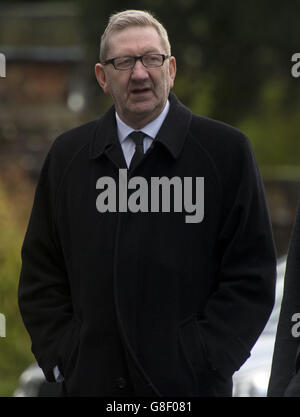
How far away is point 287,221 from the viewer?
57.9 ft

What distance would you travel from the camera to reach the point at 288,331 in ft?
12.4

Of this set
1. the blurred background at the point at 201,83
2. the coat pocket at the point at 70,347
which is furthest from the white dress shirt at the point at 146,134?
the blurred background at the point at 201,83

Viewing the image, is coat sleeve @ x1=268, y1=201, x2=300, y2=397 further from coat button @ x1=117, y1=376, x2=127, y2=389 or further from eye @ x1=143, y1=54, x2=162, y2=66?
eye @ x1=143, y1=54, x2=162, y2=66

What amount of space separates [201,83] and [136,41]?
20.0 metres

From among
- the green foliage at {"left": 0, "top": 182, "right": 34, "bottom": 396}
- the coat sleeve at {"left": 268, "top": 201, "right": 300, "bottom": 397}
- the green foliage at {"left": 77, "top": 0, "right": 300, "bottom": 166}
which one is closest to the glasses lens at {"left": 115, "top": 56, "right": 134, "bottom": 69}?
the coat sleeve at {"left": 268, "top": 201, "right": 300, "bottom": 397}

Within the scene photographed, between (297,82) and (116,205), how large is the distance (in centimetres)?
1990

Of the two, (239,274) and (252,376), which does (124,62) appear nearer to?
(239,274)

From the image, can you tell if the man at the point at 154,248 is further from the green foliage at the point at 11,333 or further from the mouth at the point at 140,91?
the green foliage at the point at 11,333

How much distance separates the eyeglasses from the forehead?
18 millimetres

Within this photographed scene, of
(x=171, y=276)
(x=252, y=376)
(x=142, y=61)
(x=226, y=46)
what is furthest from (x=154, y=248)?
(x=226, y=46)

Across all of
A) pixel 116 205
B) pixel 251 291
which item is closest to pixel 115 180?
pixel 116 205

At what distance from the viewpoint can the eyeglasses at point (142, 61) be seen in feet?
12.9

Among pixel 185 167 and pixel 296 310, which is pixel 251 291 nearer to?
pixel 296 310

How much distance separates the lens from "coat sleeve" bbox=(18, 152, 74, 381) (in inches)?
161
